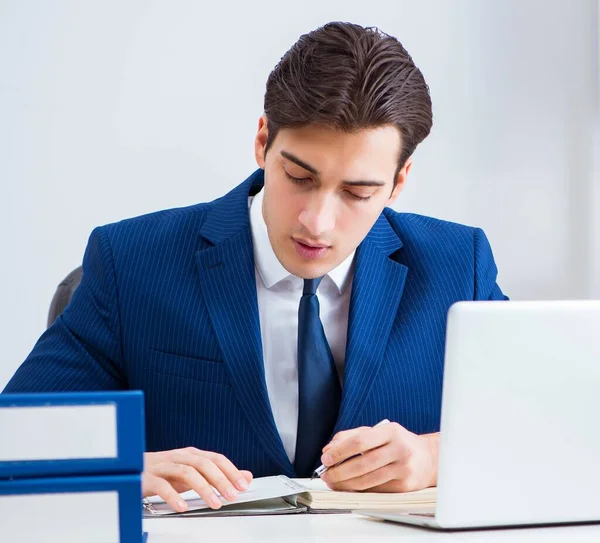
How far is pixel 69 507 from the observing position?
809 millimetres

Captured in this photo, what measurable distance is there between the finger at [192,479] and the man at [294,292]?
1.19 feet

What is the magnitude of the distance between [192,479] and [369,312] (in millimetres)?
598

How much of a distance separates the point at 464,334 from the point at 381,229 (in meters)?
0.87

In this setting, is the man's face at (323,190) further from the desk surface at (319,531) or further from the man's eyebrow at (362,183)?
the desk surface at (319,531)

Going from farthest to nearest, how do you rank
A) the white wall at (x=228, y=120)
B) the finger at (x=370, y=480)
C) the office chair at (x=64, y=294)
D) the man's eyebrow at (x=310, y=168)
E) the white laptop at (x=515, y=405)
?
the white wall at (x=228, y=120), the office chair at (x=64, y=294), the man's eyebrow at (x=310, y=168), the finger at (x=370, y=480), the white laptop at (x=515, y=405)

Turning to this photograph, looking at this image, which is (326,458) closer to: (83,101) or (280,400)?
(280,400)

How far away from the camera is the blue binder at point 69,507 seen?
797 mm

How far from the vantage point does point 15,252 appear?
2.62 m

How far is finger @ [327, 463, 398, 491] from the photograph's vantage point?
1.22 meters

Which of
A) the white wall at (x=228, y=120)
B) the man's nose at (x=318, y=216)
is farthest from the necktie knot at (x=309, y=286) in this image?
the white wall at (x=228, y=120)

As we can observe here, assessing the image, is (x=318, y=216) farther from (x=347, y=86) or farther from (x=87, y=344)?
(x=87, y=344)

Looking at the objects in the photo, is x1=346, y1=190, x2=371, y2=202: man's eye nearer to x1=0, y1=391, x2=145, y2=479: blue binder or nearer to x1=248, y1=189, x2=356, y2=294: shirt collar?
x1=248, y1=189, x2=356, y2=294: shirt collar

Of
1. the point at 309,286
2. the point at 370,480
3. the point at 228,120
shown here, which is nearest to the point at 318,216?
the point at 309,286

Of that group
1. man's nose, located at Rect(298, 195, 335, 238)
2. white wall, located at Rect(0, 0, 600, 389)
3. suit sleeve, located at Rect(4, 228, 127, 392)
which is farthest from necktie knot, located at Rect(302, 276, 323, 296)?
white wall, located at Rect(0, 0, 600, 389)
